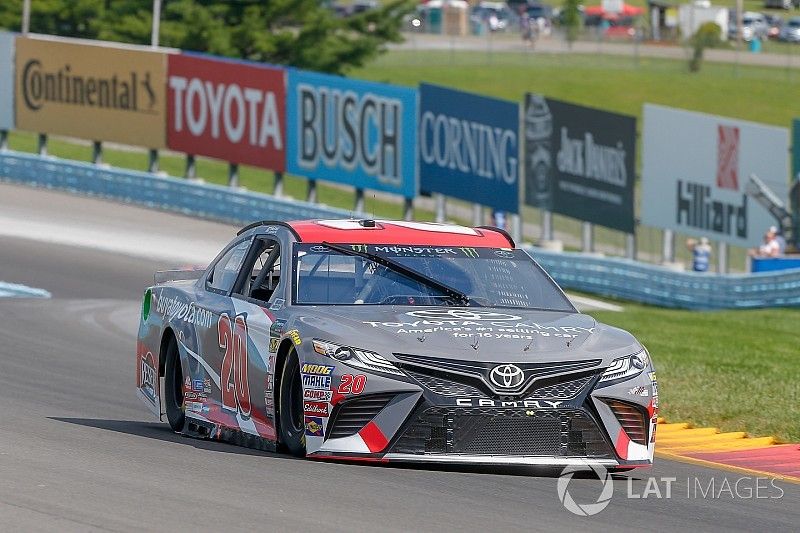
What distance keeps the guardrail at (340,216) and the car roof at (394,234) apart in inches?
548

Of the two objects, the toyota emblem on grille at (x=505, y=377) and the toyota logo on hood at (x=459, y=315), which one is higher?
the toyota logo on hood at (x=459, y=315)

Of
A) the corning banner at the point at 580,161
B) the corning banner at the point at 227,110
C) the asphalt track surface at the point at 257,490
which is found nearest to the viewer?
the asphalt track surface at the point at 257,490

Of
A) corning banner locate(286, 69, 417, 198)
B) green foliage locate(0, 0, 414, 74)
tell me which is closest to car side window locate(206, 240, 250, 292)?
corning banner locate(286, 69, 417, 198)

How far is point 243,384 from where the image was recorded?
958cm

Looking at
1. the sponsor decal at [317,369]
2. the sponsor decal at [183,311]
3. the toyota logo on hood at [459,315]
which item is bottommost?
the sponsor decal at [183,311]

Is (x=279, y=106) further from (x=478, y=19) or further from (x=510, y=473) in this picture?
(x=478, y=19)

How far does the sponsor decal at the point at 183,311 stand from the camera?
1027 centimetres

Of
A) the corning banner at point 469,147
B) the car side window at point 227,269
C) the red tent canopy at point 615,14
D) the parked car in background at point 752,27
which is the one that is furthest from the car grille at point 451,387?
the red tent canopy at point 615,14

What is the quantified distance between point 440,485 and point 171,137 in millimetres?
25208

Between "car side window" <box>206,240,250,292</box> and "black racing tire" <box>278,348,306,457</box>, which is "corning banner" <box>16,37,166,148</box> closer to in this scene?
"car side window" <box>206,240,250,292</box>

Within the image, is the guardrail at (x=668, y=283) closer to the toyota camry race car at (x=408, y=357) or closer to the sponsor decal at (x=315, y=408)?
the toyota camry race car at (x=408, y=357)

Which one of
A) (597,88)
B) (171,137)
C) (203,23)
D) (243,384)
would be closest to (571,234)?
(171,137)

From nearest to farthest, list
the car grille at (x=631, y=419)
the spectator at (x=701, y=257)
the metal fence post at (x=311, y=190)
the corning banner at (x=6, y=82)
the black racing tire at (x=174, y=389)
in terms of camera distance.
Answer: the car grille at (x=631, y=419)
the black racing tire at (x=174, y=389)
the spectator at (x=701, y=257)
the metal fence post at (x=311, y=190)
the corning banner at (x=6, y=82)

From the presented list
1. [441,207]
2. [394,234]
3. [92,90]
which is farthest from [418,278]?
[92,90]
